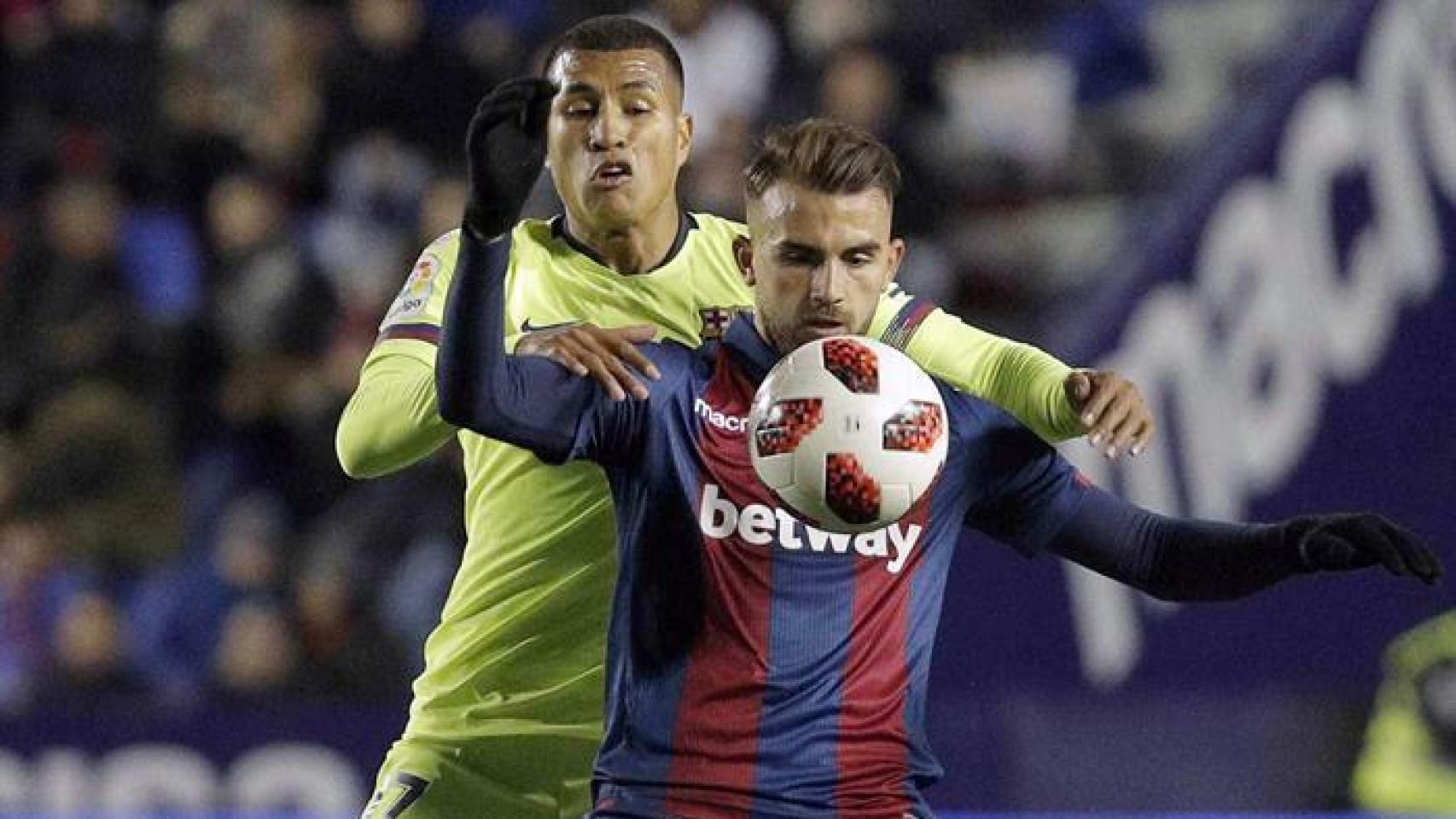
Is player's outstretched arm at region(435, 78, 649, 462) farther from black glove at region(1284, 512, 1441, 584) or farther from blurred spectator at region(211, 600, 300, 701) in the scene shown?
blurred spectator at region(211, 600, 300, 701)

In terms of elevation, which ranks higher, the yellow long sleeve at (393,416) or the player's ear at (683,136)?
the player's ear at (683,136)

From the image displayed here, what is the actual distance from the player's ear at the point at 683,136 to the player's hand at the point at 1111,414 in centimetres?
108

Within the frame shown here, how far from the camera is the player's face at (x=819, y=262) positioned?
13.5 feet

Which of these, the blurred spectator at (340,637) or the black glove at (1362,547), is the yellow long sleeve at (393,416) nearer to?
the black glove at (1362,547)

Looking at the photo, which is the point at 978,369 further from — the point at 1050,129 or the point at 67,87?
the point at 67,87

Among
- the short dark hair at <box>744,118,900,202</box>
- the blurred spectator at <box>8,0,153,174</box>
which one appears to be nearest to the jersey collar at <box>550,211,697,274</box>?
the short dark hair at <box>744,118,900,202</box>


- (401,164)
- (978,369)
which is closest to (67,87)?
(401,164)

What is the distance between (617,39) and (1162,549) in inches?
54.2

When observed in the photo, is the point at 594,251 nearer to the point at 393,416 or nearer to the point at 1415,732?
the point at 393,416

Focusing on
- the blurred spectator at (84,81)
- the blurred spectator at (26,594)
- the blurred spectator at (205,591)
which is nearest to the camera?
the blurred spectator at (205,591)

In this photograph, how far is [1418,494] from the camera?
8.23 m

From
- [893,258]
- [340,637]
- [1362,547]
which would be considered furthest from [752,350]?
[340,637]

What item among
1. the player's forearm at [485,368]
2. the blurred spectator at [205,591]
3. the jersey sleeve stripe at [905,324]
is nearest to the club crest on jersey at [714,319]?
the jersey sleeve stripe at [905,324]

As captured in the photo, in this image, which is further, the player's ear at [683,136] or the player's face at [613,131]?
the player's ear at [683,136]
